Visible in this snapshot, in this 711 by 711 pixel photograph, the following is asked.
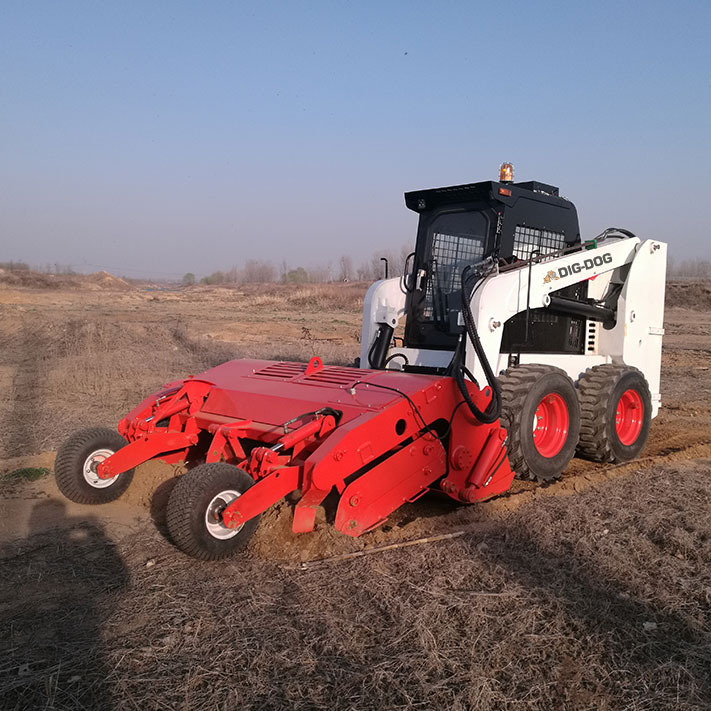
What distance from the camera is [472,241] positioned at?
6355 mm

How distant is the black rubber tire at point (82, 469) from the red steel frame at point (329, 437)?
18cm

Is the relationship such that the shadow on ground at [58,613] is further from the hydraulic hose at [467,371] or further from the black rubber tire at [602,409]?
the black rubber tire at [602,409]

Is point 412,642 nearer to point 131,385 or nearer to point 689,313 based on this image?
point 131,385

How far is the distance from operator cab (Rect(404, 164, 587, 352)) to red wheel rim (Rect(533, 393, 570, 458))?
0.68 meters

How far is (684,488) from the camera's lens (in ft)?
18.2

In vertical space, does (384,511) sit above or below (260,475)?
below

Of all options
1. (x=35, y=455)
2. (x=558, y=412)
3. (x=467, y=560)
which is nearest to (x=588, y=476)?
(x=558, y=412)

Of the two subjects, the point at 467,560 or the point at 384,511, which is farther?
the point at 384,511

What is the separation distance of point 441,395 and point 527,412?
34.7 inches

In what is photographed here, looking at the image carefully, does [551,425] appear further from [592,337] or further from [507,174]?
[507,174]

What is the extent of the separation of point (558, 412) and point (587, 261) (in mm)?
1586

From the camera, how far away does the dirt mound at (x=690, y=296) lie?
37469 mm

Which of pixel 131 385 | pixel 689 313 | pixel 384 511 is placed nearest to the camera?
pixel 384 511

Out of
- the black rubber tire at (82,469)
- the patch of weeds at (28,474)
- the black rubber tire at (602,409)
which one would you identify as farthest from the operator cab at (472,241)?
the patch of weeds at (28,474)
